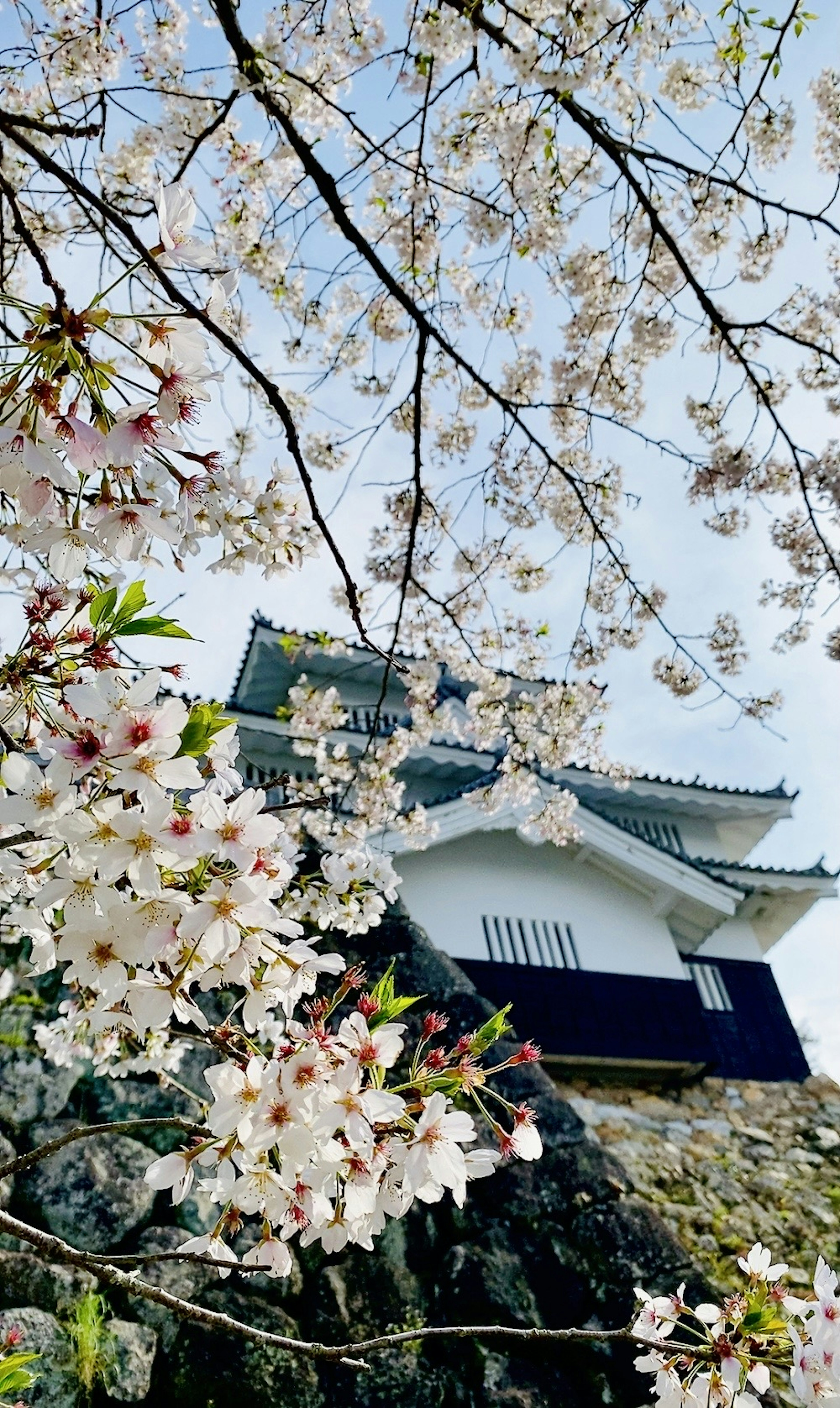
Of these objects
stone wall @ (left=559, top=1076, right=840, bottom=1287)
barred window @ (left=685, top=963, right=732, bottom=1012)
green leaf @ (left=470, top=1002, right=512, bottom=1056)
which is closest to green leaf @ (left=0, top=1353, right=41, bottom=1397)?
green leaf @ (left=470, top=1002, right=512, bottom=1056)

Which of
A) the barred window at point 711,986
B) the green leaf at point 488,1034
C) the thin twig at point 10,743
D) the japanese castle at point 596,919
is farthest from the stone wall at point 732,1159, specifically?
the thin twig at point 10,743

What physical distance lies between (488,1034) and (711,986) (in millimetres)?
11405

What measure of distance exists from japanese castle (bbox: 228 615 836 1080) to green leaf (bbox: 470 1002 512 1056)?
7.13 m

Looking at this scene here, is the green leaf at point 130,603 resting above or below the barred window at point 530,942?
below

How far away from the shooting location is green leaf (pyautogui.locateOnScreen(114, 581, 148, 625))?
4.97 feet

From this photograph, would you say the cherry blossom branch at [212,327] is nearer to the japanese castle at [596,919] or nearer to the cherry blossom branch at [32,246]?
the cherry blossom branch at [32,246]

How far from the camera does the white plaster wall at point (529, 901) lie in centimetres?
1052

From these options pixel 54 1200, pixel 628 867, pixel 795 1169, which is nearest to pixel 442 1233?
pixel 54 1200

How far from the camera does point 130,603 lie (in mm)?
1519

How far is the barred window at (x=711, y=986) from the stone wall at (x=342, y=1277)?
4.76 metres

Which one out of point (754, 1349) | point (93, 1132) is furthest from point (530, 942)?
point (93, 1132)

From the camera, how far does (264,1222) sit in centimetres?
166

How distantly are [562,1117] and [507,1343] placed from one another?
6.40 ft

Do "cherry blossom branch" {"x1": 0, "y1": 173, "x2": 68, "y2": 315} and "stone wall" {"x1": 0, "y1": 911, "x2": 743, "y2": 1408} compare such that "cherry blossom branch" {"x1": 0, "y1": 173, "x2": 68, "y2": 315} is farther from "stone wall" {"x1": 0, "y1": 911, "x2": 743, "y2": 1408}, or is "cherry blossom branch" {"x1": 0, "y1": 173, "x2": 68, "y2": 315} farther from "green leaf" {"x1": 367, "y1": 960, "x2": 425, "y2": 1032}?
"stone wall" {"x1": 0, "y1": 911, "x2": 743, "y2": 1408}
